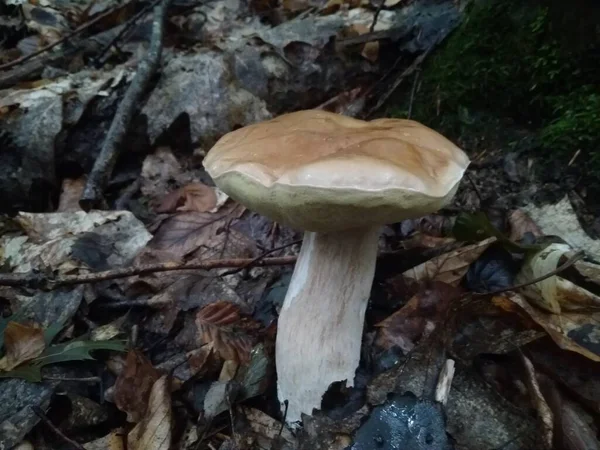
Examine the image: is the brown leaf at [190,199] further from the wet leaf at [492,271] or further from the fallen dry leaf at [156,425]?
the wet leaf at [492,271]

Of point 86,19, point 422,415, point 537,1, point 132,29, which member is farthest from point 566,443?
point 86,19

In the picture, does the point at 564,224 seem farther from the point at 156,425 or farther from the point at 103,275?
the point at 103,275

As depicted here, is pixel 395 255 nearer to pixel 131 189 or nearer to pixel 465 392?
pixel 465 392

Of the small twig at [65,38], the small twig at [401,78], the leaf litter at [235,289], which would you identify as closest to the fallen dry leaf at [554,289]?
the leaf litter at [235,289]

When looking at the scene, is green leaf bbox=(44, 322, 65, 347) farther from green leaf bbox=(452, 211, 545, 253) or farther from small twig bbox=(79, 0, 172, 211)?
green leaf bbox=(452, 211, 545, 253)

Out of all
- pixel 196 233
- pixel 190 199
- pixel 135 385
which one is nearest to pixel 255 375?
pixel 135 385

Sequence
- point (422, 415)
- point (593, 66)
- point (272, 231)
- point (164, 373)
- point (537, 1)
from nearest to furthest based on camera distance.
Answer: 1. point (422, 415)
2. point (164, 373)
3. point (593, 66)
4. point (537, 1)
5. point (272, 231)
